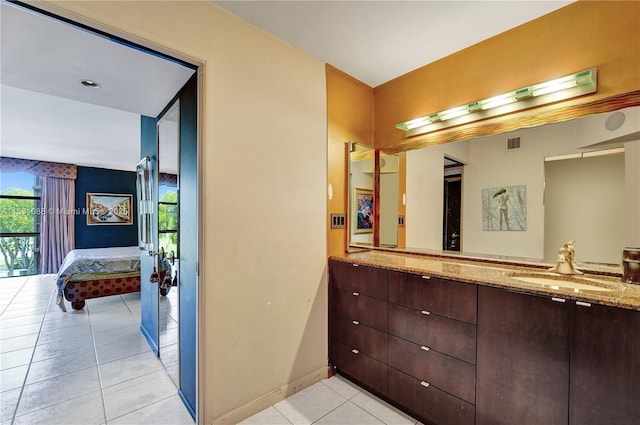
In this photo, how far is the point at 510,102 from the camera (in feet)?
6.39

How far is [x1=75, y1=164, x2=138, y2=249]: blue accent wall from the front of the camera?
264 inches

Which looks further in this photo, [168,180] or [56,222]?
[56,222]

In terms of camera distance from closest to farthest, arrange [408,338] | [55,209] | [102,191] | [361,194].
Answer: [408,338]
[361,194]
[55,209]
[102,191]

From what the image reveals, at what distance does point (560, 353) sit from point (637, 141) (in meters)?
1.29

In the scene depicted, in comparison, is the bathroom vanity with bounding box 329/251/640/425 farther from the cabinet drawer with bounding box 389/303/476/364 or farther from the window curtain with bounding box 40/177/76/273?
the window curtain with bounding box 40/177/76/273

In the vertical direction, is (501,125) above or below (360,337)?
above

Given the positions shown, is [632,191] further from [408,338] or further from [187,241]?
[187,241]

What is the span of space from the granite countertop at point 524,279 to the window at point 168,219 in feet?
4.45

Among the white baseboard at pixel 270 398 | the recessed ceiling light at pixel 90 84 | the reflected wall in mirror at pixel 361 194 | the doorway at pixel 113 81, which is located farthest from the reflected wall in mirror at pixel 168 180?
the reflected wall in mirror at pixel 361 194

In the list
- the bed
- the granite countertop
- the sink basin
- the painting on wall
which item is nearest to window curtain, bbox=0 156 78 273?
the bed

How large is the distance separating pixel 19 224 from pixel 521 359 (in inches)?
347

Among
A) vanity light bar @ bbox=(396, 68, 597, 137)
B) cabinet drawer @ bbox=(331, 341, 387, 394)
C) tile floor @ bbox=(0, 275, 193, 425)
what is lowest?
tile floor @ bbox=(0, 275, 193, 425)

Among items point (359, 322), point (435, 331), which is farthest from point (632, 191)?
point (359, 322)

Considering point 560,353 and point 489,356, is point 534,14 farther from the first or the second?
point 489,356
